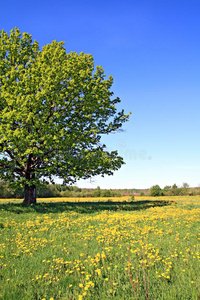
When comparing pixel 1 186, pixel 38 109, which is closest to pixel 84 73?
pixel 38 109

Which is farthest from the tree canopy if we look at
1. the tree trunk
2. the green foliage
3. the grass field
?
the green foliage

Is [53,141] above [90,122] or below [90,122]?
below

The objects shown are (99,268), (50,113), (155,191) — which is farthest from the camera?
(155,191)

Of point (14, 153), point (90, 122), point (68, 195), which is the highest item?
point (90, 122)

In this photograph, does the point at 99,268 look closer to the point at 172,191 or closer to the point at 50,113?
the point at 50,113

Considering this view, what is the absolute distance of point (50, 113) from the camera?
2008 cm

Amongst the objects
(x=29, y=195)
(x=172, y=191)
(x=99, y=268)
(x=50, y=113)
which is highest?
(x=50, y=113)

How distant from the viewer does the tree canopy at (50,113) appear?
1777 cm

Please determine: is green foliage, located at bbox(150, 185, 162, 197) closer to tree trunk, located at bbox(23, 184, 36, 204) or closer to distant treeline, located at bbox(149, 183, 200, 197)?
distant treeline, located at bbox(149, 183, 200, 197)

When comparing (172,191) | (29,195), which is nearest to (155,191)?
(172,191)

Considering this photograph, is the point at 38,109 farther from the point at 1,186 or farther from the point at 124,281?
the point at 1,186

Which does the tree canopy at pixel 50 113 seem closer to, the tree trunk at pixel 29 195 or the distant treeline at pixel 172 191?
the tree trunk at pixel 29 195

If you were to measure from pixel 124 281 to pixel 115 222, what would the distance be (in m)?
7.31

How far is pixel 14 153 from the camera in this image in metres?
20.3
